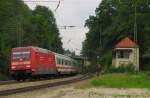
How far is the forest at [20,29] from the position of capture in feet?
261

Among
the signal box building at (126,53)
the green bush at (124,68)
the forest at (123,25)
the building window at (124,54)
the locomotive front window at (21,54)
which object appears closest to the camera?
the locomotive front window at (21,54)

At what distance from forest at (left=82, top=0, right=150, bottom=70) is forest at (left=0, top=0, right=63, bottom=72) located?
Result: 1134cm

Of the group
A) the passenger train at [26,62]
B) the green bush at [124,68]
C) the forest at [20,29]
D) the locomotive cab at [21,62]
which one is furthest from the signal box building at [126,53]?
the locomotive cab at [21,62]

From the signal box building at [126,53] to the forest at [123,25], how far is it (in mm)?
3411

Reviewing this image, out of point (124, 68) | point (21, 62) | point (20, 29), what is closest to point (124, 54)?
point (124, 68)

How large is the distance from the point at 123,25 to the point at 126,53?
511 inches

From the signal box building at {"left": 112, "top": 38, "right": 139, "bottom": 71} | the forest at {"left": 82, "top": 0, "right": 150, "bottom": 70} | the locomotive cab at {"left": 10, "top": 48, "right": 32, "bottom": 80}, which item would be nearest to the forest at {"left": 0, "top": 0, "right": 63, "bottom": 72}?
the forest at {"left": 82, "top": 0, "right": 150, "bottom": 70}

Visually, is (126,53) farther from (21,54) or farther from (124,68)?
(21,54)

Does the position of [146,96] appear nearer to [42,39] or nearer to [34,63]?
[34,63]

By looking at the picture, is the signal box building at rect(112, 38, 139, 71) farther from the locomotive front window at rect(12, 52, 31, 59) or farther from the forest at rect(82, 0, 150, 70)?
the locomotive front window at rect(12, 52, 31, 59)

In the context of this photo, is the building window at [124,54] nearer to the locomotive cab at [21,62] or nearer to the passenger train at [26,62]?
the passenger train at [26,62]

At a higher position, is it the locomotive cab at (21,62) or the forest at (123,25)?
the forest at (123,25)

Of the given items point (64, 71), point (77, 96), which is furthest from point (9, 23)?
point (77, 96)

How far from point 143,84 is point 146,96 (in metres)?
13.1
